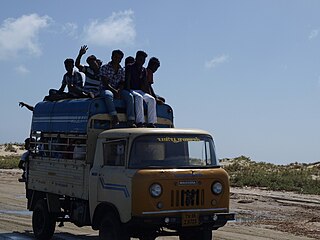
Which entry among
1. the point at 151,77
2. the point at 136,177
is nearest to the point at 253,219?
the point at 151,77

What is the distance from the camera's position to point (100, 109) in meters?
12.0

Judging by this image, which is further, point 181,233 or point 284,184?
point 284,184

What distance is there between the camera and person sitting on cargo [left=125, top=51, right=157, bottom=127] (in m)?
12.2

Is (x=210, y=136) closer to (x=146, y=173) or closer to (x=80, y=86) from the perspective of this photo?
(x=146, y=173)

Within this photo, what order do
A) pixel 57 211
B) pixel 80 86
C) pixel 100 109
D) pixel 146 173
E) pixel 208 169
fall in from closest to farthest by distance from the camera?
pixel 146 173 → pixel 208 169 → pixel 100 109 → pixel 57 211 → pixel 80 86

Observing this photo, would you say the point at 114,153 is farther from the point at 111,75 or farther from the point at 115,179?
the point at 111,75

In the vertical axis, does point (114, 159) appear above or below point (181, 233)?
above

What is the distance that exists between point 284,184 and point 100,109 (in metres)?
20.4

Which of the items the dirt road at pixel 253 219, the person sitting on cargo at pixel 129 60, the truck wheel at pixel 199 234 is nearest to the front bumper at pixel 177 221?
the truck wheel at pixel 199 234

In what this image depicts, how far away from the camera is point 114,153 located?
10883mm

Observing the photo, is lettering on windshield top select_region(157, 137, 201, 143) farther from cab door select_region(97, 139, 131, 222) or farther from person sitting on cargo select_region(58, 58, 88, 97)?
person sitting on cargo select_region(58, 58, 88, 97)

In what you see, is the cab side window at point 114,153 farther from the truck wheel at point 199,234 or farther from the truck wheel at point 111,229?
the truck wheel at point 199,234


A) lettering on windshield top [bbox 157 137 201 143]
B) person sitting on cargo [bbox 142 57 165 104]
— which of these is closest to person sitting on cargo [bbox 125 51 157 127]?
person sitting on cargo [bbox 142 57 165 104]

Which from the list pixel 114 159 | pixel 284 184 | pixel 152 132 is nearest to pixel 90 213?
pixel 114 159
